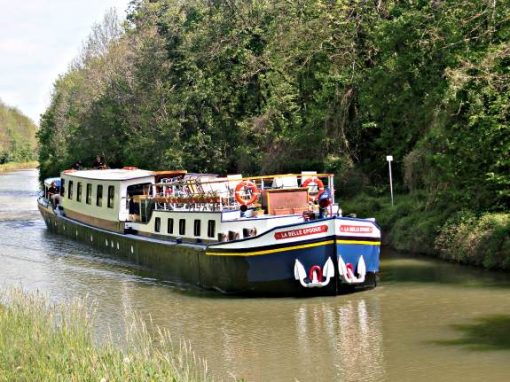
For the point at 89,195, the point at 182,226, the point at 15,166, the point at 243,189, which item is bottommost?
A: the point at 182,226

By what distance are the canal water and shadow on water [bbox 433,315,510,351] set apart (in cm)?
2

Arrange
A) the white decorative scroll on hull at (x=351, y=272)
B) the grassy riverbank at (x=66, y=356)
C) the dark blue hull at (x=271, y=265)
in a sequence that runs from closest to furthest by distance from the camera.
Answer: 1. the grassy riverbank at (x=66, y=356)
2. the dark blue hull at (x=271, y=265)
3. the white decorative scroll on hull at (x=351, y=272)

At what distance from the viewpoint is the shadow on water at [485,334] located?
47.7 feet

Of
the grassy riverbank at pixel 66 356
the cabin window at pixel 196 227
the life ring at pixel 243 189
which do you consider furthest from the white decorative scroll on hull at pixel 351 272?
the grassy riverbank at pixel 66 356

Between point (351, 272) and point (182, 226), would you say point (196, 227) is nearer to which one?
point (182, 226)

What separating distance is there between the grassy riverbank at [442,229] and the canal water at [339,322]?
53 cm

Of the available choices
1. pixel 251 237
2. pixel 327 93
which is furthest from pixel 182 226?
pixel 327 93

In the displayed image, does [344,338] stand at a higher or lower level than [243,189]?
lower

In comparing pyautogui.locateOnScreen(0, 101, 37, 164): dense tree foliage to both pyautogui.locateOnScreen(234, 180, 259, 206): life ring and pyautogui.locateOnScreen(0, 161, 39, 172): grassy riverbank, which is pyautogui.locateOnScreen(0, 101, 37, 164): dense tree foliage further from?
pyautogui.locateOnScreen(234, 180, 259, 206): life ring

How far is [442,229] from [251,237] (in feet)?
25.2

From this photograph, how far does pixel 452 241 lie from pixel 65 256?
14676 mm

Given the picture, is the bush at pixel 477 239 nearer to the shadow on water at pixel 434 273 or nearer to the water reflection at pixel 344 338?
the shadow on water at pixel 434 273

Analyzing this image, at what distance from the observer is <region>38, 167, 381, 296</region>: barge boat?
734 inches

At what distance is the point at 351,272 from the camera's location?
19.1m
